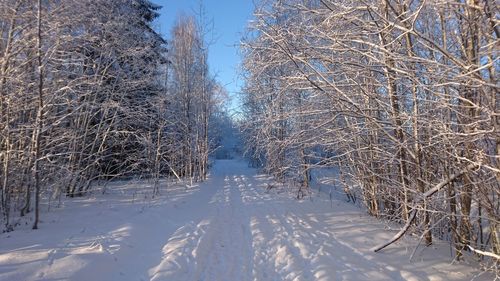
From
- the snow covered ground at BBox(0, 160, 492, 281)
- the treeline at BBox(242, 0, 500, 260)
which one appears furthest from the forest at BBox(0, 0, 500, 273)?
the snow covered ground at BBox(0, 160, 492, 281)

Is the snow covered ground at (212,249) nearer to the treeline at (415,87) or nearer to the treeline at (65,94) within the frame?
the treeline at (415,87)

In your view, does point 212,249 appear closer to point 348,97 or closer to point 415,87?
point 348,97

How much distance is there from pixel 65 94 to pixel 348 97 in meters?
7.19

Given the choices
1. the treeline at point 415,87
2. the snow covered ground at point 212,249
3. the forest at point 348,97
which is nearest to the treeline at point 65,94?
the forest at point 348,97

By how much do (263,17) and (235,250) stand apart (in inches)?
163

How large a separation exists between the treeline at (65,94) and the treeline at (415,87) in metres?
4.65

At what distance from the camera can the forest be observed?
416 centimetres

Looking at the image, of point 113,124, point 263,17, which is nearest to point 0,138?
point 113,124

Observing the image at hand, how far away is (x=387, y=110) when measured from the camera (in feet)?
18.3

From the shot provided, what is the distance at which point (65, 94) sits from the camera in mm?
9336

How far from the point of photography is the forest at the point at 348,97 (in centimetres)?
416

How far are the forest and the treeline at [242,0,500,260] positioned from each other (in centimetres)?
3

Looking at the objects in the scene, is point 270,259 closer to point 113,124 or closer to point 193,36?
point 113,124

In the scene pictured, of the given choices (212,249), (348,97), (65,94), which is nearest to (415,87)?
(348,97)
